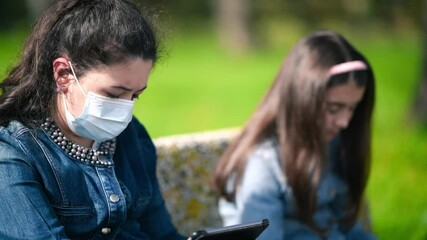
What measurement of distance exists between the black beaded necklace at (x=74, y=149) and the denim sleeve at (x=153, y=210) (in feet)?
1.09

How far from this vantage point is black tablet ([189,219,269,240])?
2373mm

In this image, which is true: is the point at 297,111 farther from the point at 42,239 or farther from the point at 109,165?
the point at 42,239

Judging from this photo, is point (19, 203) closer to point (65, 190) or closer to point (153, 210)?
point (65, 190)

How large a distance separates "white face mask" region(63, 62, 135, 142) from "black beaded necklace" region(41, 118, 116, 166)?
0.14 ft

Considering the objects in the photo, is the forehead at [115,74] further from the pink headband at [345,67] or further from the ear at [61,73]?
the pink headband at [345,67]

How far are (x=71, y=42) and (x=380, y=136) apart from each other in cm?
526

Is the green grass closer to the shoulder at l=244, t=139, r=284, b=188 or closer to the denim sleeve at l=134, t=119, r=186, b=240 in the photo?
the denim sleeve at l=134, t=119, r=186, b=240

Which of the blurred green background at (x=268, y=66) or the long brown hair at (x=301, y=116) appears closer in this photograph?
the long brown hair at (x=301, y=116)

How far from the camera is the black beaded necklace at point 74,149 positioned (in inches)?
102

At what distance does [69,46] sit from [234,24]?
645 inches

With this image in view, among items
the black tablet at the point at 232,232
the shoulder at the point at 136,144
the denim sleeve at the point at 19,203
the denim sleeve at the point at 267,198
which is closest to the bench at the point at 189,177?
the denim sleeve at the point at 267,198

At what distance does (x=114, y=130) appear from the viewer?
103 inches

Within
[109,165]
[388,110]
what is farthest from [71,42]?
[388,110]

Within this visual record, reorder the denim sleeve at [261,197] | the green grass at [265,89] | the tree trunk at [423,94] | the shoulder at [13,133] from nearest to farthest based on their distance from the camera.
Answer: the shoulder at [13,133]
the denim sleeve at [261,197]
the green grass at [265,89]
the tree trunk at [423,94]
